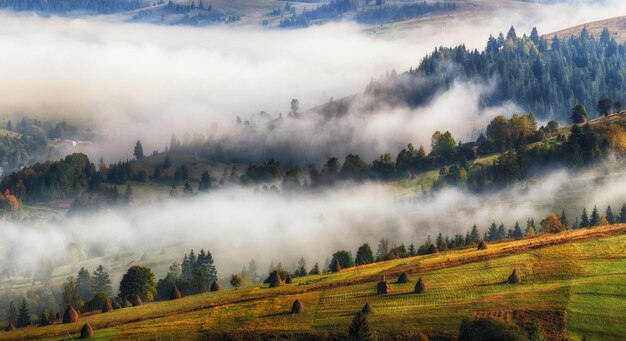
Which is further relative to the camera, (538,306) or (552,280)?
(552,280)

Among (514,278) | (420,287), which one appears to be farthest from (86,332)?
(514,278)

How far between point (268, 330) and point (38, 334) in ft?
132

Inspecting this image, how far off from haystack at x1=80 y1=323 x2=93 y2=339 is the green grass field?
4.34 ft

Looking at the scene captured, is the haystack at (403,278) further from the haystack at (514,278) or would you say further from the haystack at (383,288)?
the haystack at (514,278)

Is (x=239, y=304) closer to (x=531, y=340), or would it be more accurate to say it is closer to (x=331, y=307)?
(x=331, y=307)

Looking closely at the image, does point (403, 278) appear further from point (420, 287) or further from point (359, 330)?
point (359, 330)

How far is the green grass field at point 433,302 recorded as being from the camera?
126 meters

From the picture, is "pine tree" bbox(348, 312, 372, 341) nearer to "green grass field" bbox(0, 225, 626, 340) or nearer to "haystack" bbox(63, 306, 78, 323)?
"green grass field" bbox(0, 225, 626, 340)

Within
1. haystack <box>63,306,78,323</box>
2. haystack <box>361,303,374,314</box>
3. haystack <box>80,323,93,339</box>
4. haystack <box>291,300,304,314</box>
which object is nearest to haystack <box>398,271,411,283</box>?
haystack <box>361,303,374,314</box>

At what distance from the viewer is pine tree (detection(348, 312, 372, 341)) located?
11800 cm

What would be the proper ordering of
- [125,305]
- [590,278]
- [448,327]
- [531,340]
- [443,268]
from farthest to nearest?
[125,305]
[443,268]
[590,278]
[448,327]
[531,340]

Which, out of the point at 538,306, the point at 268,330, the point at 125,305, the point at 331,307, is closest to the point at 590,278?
the point at 538,306

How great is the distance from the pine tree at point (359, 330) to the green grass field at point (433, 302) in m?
4.68

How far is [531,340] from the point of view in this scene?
115000 mm
